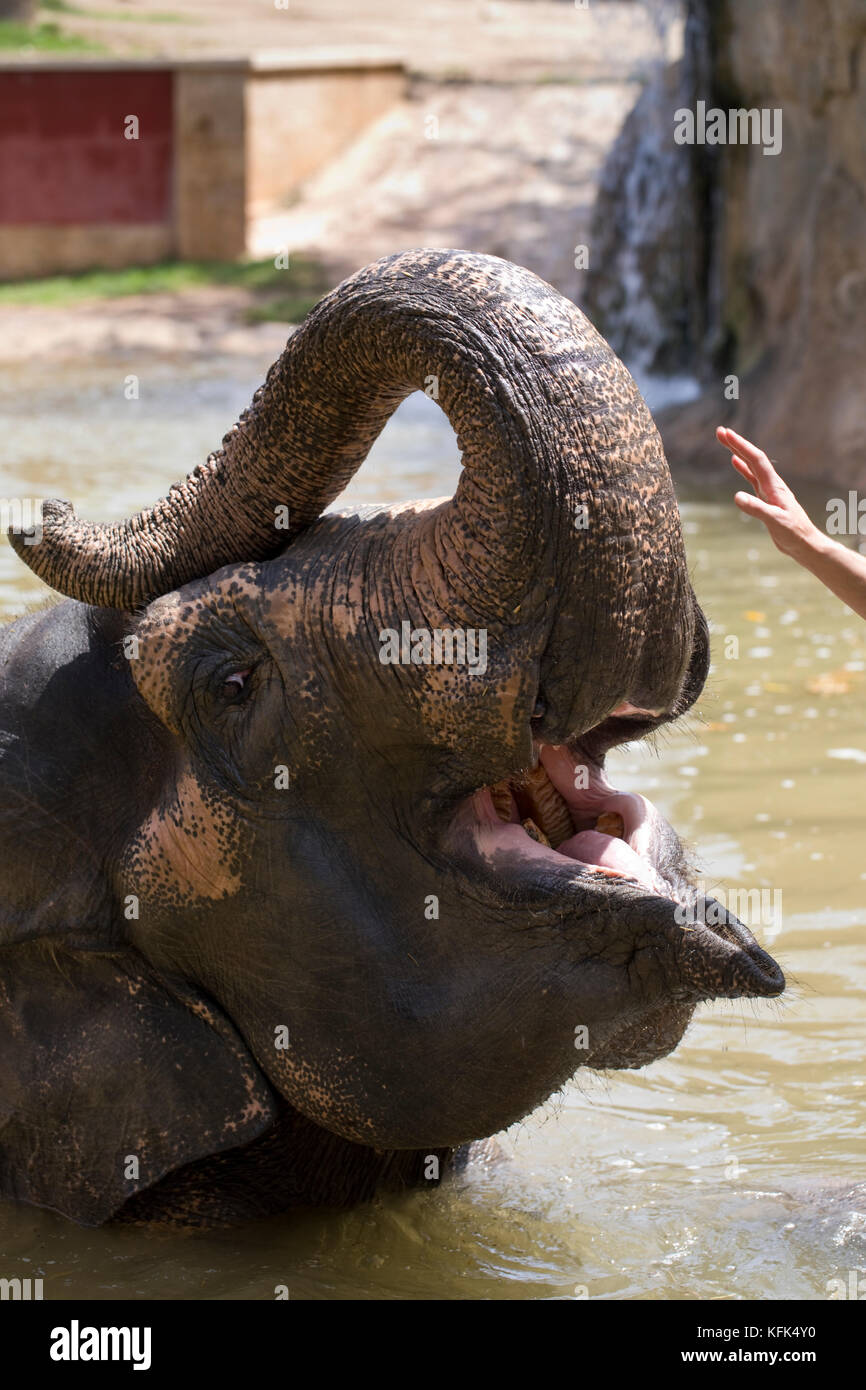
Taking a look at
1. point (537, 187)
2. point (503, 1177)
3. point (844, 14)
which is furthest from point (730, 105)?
point (503, 1177)

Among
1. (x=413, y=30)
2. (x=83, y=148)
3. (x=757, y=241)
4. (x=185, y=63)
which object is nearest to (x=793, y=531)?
(x=757, y=241)

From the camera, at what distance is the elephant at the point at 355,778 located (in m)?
2.38

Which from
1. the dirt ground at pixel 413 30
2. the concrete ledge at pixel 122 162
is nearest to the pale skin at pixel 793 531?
the concrete ledge at pixel 122 162

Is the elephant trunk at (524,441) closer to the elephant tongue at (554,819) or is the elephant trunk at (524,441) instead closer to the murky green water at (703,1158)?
the elephant tongue at (554,819)

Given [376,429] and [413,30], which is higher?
[413,30]

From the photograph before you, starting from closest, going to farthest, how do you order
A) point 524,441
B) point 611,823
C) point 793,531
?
point 524,441, point 611,823, point 793,531

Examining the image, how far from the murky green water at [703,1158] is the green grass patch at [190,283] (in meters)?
12.7

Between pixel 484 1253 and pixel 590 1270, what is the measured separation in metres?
0.19

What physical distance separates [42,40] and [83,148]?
15.0 ft

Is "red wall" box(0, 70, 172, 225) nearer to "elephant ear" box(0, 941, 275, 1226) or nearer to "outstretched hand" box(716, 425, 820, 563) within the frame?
"outstretched hand" box(716, 425, 820, 563)

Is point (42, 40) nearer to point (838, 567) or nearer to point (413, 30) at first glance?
point (413, 30)

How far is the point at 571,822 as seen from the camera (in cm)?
276

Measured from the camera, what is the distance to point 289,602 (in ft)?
8.57
